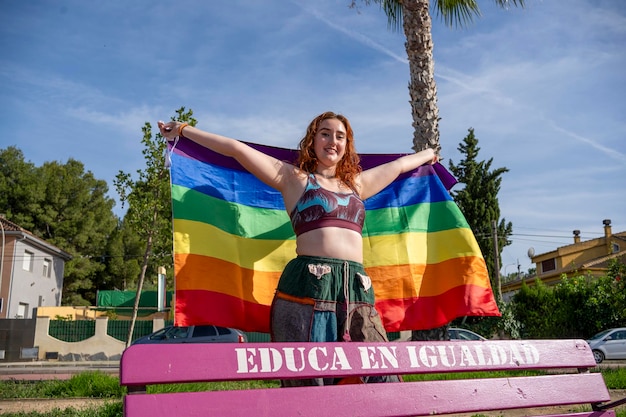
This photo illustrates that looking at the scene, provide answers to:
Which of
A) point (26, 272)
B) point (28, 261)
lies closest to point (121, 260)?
point (28, 261)

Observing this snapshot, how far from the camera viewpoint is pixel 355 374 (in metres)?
2.50

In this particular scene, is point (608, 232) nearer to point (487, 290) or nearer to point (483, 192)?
point (483, 192)

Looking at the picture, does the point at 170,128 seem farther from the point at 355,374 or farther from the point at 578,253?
the point at 578,253

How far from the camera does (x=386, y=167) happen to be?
4141mm

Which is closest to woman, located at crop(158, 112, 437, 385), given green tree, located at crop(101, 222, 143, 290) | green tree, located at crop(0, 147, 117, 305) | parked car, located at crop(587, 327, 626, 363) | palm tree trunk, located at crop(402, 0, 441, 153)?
palm tree trunk, located at crop(402, 0, 441, 153)

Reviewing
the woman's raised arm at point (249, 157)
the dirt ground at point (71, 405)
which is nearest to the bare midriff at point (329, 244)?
the woman's raised arm at point (249, 157)

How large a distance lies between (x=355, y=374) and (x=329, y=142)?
173 centimetres

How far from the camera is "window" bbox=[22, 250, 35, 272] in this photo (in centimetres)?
3594

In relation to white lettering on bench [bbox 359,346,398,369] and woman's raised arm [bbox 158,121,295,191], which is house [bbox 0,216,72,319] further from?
white lettering on bench [bbox 359,346,398,369]

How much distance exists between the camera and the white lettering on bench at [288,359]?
7.75ft

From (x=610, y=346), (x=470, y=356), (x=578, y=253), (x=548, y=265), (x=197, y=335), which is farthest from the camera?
(x=548, y=265)

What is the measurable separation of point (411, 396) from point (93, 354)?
25.5 metres

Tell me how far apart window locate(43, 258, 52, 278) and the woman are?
39.8m

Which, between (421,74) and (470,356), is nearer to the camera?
(470,356)
